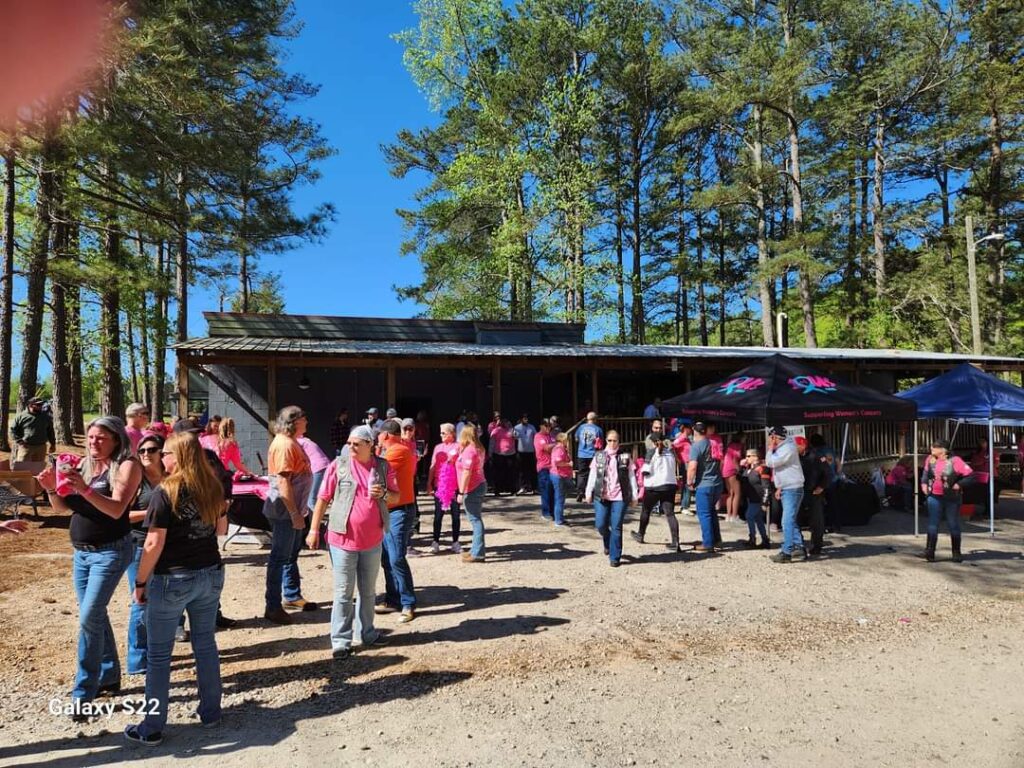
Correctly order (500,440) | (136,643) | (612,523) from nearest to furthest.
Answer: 1. (136,643)
2. (612,523)
3. (500,440)

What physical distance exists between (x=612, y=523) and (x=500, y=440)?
5.22 m

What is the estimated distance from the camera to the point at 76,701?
134 inches

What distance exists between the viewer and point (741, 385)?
9.20m

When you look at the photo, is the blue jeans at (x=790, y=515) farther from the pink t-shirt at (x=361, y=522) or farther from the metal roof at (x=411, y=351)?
the metal roof at (x=411, y=351)

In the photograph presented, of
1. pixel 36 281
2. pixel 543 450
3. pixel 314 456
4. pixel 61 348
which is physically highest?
pixel 36 281

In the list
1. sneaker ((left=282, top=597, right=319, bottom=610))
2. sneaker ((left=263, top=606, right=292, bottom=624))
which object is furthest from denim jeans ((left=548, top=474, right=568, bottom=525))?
→ sneaker ((left=263, top=606, right=292, bottom=624))

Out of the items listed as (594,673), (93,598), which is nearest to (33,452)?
(93,598)

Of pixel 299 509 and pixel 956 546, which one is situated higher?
pixel 299 509

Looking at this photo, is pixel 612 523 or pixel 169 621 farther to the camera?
pixel 612 523

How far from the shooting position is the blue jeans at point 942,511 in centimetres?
711

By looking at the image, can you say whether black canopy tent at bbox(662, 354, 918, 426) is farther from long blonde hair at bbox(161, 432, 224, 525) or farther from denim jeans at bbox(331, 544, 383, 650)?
long blonde hair at bbox(161, 432, 224, 525)

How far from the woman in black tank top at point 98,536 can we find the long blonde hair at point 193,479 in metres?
0.43

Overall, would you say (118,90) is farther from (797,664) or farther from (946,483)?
(946,483)

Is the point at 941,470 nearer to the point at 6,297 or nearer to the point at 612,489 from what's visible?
the point at 612,489
